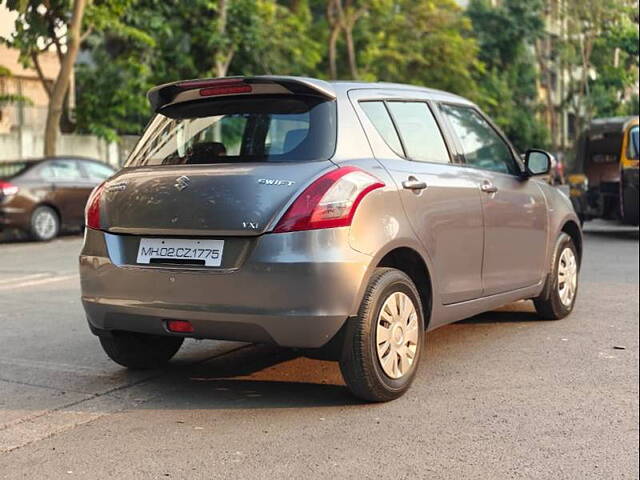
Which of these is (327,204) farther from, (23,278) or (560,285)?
(23,278)

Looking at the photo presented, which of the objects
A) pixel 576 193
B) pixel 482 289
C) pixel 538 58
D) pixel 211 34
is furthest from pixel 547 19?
pixel 482 289

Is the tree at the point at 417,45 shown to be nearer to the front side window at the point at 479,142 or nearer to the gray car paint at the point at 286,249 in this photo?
the front side window at the point at 479,142

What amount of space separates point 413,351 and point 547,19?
38.8 metres

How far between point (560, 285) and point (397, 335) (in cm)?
271

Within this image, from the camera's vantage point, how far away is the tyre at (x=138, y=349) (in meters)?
5.36

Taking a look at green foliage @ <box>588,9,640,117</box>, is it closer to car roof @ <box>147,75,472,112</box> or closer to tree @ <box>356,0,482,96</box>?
tree @ <box>356,0,482,96</box>

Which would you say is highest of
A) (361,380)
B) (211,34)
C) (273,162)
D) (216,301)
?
(211,34)

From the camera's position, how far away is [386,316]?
4.79 meters

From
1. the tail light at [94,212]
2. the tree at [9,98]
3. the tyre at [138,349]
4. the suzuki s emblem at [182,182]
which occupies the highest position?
the tree at [9,98]

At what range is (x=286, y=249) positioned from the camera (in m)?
4.43

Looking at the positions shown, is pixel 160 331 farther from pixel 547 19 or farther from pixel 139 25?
pixel 547 19

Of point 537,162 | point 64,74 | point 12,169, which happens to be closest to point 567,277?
point 537,162

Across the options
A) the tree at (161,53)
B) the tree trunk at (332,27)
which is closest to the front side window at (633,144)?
the tree at (161,53)

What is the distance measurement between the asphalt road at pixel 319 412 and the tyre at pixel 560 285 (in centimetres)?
16
